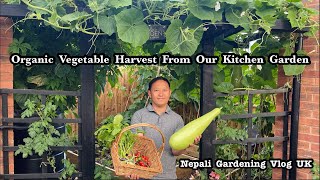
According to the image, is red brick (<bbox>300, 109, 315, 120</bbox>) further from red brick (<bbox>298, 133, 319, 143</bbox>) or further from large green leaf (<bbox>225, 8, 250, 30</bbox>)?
large green leaf (<bbox>225, 8, 250, 30</bbox>)

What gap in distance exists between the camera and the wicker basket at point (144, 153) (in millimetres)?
2908

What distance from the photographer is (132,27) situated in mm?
3098

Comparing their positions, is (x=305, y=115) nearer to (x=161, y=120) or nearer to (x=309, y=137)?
(x=309, y=137)

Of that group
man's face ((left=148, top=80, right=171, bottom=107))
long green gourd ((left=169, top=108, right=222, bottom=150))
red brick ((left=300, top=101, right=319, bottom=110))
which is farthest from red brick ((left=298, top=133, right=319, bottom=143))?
man's face ((left=148, top=80, right=171, bottom=107))

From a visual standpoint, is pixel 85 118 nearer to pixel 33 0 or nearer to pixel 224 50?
pixel 33 0

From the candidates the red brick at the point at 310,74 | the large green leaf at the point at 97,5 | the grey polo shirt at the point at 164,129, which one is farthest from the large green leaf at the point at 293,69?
the large green leaf at the point at 97,5

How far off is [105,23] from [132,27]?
224mm

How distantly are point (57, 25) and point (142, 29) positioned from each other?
2.25 feet

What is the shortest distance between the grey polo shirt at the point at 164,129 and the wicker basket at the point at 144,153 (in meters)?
0.14

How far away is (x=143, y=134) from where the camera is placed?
326cm

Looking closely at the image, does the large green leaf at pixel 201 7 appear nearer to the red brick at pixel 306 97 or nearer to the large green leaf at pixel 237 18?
the large green leaf at pixel 237 18

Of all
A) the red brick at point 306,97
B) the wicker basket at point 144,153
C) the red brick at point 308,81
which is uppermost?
the red brick at point 308,81

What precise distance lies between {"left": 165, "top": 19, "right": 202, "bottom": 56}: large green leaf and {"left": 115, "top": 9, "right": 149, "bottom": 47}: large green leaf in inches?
8.5

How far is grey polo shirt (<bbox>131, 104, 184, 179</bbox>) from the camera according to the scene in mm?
3338
